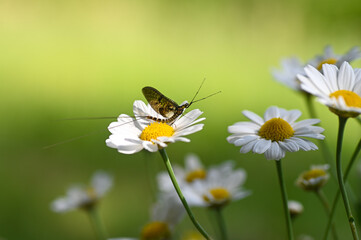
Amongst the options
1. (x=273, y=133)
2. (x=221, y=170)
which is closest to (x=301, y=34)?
(x=221, y=170)

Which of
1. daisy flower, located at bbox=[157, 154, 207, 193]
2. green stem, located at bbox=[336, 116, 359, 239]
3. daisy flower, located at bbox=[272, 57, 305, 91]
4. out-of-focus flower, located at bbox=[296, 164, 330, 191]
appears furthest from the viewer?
daisy flower, located at bbox=[157, 154, 207, 193]

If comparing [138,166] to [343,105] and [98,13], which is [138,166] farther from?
[98,13]

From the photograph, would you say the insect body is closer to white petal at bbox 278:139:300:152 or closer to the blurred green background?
white petal at bbox 278:139:300:152

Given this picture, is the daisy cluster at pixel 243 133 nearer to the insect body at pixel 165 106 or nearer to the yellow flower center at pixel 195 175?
the insect body at pixel 165 106

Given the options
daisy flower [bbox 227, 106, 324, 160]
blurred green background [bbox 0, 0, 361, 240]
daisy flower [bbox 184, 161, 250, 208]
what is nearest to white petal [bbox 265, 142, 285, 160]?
daisy flower [bbox 227, 106, 324, 160]

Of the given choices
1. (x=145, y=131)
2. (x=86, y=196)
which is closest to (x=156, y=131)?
(x=145, y=131)

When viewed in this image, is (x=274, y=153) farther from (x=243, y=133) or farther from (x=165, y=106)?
(x=165, y=106)
